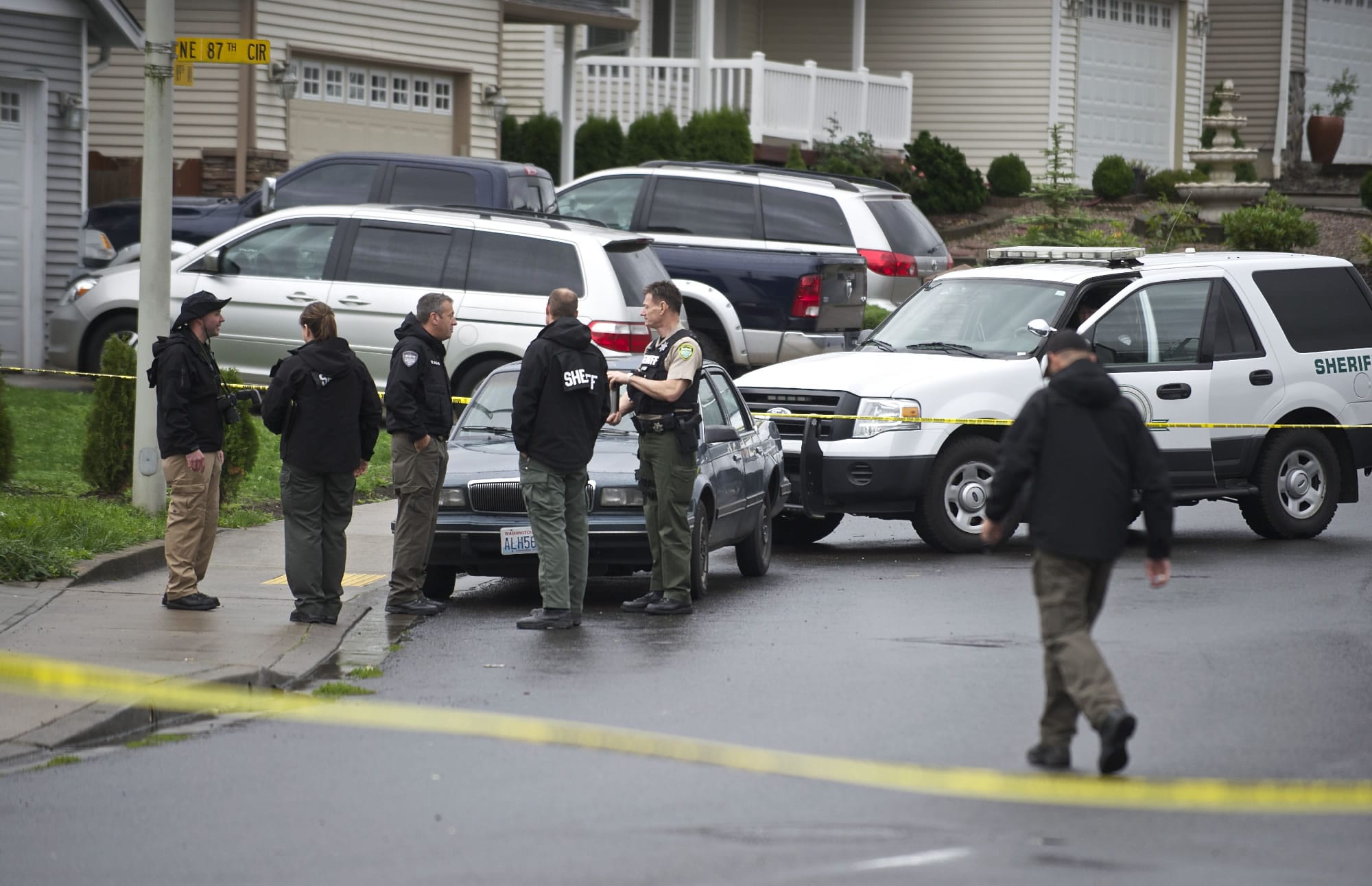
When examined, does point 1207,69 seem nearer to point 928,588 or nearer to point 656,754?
point 928,588

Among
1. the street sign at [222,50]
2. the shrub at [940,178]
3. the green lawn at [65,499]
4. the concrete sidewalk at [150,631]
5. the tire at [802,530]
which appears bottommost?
the concrete sidewalk at [150,631]

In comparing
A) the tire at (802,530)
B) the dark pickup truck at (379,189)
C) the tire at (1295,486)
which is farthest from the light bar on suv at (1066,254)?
the dark pickup truck at (379,189)

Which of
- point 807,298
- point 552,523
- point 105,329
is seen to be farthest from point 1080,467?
point 105,329

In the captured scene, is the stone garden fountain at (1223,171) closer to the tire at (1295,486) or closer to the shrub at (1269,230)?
the shrub at (1269,230)

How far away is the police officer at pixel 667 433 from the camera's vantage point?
1100 cm

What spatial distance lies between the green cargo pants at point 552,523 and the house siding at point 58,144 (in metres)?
11.9

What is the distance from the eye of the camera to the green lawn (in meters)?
11.8

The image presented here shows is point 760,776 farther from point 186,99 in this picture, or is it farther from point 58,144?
point 186,99

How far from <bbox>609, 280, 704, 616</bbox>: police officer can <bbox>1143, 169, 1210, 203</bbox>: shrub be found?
2560 centimetres

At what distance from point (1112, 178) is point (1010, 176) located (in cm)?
191

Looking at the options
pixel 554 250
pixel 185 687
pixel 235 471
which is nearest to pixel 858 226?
pixel 554 250

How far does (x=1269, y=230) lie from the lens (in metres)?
29.9

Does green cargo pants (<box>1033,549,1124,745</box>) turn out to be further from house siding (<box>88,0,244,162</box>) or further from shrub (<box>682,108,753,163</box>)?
shrub (<box>682,108,753,163</box>)

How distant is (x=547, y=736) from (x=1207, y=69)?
124ft
